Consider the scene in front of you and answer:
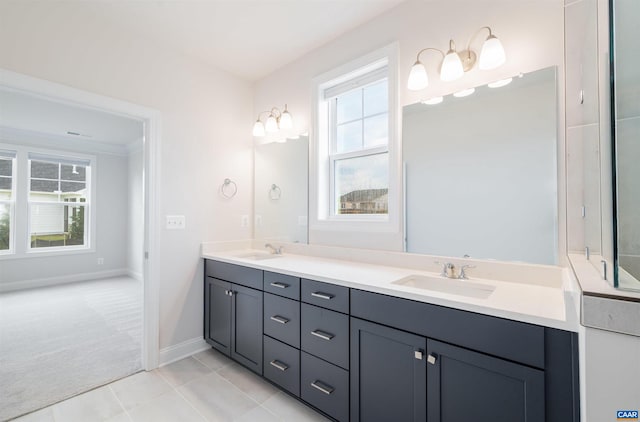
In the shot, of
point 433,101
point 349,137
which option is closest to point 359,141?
point 349,137

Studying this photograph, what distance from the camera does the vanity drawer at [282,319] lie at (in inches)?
69.7

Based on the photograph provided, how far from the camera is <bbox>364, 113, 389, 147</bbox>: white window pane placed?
2113 millimetres

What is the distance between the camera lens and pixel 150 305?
2.27 metres

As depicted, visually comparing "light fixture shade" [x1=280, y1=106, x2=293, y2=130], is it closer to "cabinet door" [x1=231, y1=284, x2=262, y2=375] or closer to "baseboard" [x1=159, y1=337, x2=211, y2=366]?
"cabinet door" [x1=231, y1=284, x2=262, y2=375]

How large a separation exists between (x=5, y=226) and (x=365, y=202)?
19.3 ft

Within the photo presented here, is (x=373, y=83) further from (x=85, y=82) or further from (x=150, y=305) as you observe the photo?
(x=150, y=305)

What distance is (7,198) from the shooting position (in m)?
4.53

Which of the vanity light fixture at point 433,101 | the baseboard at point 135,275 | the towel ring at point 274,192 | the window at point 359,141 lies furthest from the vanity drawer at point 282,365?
the baseboard at point 135,275

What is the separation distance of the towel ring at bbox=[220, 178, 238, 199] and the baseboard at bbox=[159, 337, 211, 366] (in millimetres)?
1359

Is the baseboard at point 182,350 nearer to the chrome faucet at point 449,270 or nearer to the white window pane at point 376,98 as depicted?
the chrome faucet at point 449,270

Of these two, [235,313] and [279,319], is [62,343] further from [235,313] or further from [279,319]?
[279,319]

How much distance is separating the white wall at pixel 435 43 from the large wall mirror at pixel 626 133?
67 cm

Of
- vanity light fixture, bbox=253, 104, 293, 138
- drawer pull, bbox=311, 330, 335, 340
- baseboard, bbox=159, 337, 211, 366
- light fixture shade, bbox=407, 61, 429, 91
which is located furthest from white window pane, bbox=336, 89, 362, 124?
baseboard, bbox=159, 337, 211, 366

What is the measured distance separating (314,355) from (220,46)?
A: 253 cm
